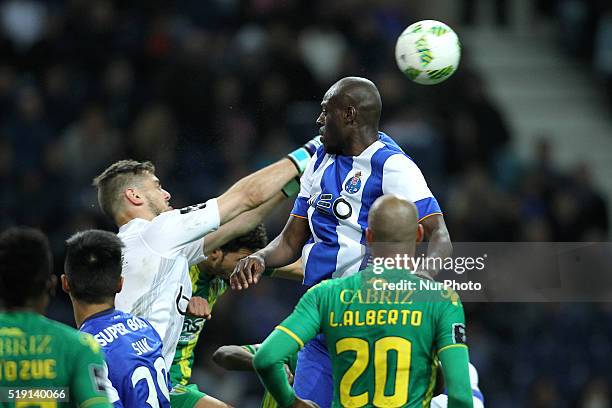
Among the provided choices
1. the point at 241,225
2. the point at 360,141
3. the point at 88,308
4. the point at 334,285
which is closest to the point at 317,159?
the point at 360,141

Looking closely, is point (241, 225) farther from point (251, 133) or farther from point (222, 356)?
point (251, 133)

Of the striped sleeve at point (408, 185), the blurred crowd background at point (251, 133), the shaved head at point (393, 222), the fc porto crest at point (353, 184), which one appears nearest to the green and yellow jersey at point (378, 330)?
the shaved head at point (393, 222)

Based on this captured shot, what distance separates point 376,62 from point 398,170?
7.34 meters

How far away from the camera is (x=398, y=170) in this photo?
576cm

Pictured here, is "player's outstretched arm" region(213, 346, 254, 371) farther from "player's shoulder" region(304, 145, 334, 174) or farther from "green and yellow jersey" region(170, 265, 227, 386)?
"player's shoulder" region(304, 145, 334, 174)

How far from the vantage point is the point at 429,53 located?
6359mm

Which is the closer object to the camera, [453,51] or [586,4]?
[453,51]

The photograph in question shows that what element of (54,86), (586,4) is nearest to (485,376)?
(54,86)

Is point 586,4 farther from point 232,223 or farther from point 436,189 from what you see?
point 232,223

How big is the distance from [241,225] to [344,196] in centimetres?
84

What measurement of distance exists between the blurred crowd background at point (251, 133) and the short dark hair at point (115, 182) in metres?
3.87

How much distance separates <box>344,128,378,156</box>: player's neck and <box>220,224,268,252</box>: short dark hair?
3.69 ft

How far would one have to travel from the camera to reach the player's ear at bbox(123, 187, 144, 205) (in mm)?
6434

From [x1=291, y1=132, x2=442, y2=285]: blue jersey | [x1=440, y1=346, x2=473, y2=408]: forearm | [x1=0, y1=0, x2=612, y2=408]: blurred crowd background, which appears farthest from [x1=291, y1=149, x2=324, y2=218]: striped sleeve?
[x1=0, y1=0, x2=612, y2=408]: blurred crowd background
